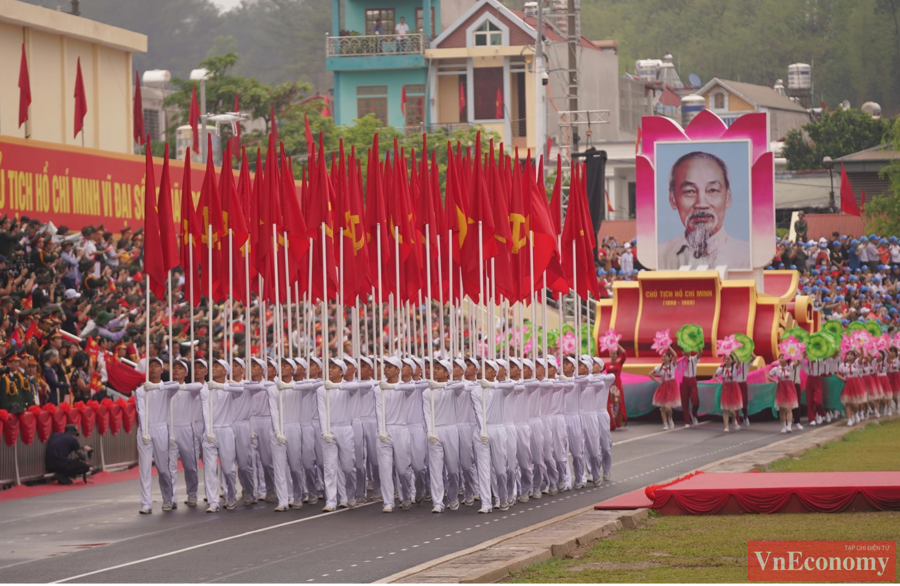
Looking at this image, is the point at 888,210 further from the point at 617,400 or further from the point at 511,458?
the point at 511,458

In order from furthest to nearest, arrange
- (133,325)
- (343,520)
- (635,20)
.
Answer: (635,20) → (133,325) → (343,520)

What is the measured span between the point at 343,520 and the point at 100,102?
64.9 feet

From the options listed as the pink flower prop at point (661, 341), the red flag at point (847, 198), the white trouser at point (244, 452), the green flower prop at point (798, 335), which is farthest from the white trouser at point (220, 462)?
the red flag at point (847, 198)

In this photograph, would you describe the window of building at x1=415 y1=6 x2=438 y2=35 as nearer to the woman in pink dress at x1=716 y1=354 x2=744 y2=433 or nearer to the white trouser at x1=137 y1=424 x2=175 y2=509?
the woman in pink dress at x1=716 y1=354 x2=744 y2=433

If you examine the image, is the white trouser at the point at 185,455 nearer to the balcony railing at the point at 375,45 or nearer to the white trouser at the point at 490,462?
the white trouser at the point at 490,462

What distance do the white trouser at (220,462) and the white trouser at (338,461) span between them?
107 centimetres

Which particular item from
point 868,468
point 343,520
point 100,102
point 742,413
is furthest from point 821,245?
point 343,520

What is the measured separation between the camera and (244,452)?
Answer: 15891 millimetres

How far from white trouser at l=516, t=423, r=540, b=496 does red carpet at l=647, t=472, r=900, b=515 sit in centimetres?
179

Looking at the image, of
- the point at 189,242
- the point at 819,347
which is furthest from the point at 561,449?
the point at 819,347

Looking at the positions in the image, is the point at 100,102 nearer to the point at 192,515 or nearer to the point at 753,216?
the point at 753,216

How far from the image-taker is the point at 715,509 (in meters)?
14.7

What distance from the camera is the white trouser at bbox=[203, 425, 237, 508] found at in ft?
50.9

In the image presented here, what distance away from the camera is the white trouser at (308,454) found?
1586cm
